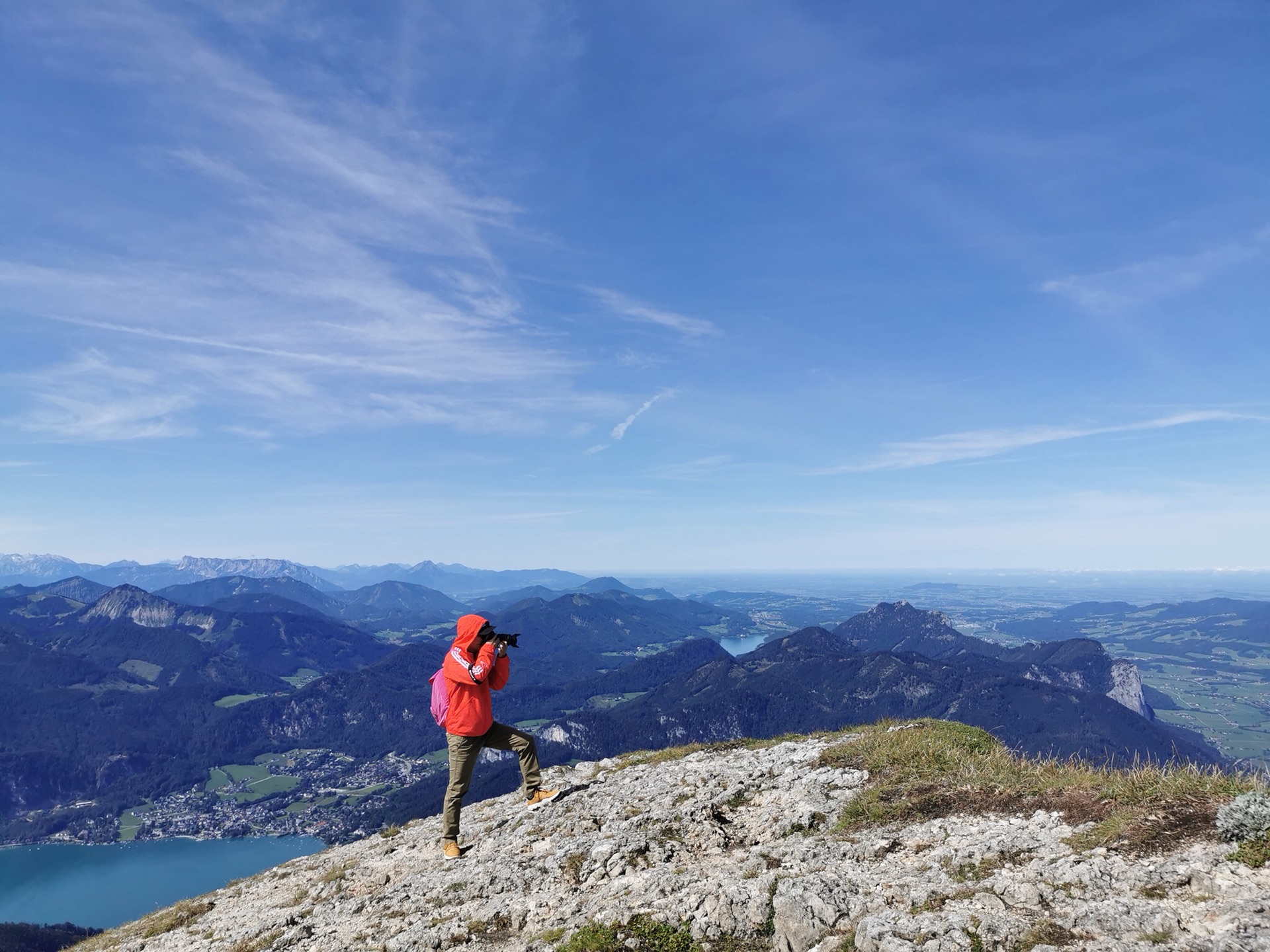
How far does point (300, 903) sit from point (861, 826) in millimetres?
14444

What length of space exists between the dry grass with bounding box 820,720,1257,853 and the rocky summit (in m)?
0.46

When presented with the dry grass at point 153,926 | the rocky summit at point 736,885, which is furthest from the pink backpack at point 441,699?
the dry grass at point 153,926

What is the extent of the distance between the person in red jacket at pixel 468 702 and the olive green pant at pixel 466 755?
2 cm

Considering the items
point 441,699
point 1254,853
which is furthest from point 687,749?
point 1254,853

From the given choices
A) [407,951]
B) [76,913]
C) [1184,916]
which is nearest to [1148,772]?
[1184,916]

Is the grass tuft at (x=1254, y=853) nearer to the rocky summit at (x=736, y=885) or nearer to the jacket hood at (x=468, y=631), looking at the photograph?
the rocky summit at (x=736, y=885)

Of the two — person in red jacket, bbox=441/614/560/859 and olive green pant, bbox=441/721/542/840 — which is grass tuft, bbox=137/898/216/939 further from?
person in red jacket, bbox=441/614/560/859

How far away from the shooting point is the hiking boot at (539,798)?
18641 millimetres

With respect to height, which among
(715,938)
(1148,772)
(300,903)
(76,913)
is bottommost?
(76,913)

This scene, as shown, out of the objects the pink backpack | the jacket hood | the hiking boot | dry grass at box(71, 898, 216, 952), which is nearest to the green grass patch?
the jacket hood

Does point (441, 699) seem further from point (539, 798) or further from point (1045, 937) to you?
point (1045, 937)

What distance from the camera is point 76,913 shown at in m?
192

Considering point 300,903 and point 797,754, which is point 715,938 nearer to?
point 797,754

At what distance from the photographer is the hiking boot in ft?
61.2
